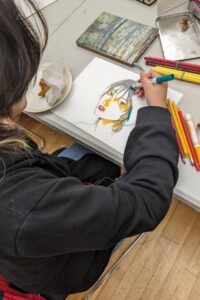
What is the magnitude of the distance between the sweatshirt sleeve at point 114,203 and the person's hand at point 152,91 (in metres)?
0.02

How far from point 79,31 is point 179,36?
0.27 meters

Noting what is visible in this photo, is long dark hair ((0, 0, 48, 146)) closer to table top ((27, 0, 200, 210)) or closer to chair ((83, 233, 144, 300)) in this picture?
table top ((27, 0, 200, 210))

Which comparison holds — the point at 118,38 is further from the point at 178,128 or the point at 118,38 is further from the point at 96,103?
the point at 178,128

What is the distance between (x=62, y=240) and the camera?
45 cm

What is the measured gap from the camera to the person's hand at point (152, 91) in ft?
2.10

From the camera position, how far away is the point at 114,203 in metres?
0.49

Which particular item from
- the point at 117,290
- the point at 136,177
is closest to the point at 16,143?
the point at 136,177

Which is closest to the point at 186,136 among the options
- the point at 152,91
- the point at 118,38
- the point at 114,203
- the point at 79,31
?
the point at 152,91

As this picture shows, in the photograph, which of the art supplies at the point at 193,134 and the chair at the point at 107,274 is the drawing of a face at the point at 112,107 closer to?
the art supplies at the point at 193,134

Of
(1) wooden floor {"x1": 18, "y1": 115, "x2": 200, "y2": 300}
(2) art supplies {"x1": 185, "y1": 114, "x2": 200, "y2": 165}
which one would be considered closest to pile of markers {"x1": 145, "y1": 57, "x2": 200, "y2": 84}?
(2) art supplies {"x1": 185, "y1": 114, "x2": 200, "y2": 165}

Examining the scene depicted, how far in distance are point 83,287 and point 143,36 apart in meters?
0.62

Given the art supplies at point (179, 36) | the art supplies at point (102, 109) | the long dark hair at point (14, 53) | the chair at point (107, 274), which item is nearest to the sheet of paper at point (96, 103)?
the art supplies at point (102, 109)

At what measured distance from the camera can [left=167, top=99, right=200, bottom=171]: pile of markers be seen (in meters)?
0.59

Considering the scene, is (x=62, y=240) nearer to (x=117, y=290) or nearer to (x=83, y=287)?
(x=83, y=287)
